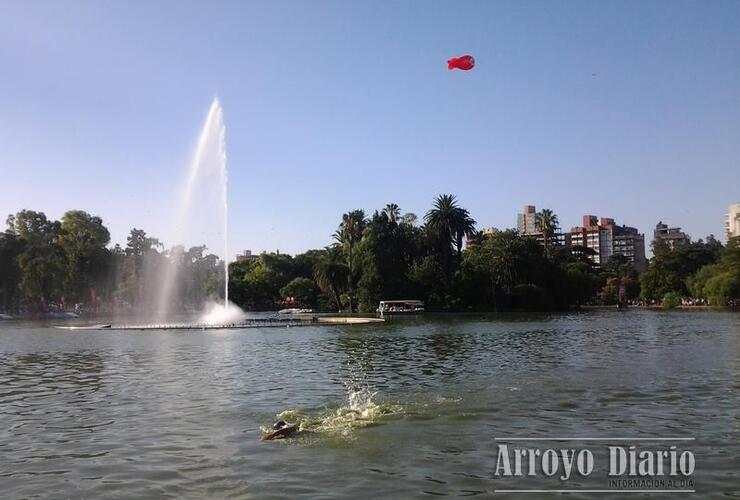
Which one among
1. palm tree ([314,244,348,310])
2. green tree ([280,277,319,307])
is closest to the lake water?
palm tree ([314,244,348,310])

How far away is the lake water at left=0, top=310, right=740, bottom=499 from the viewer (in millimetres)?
12430

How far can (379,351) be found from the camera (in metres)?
39.6

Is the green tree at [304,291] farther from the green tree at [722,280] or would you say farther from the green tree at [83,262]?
the green tree at [722,280]

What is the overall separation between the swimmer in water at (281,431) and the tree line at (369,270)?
286ft

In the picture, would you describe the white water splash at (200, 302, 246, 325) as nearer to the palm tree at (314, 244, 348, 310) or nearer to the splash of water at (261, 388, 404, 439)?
the palm tree at (314, 244, 348, 310)

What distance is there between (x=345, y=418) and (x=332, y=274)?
108m

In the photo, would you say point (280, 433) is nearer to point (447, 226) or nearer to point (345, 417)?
point (345, 417)

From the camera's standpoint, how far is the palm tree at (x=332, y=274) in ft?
411

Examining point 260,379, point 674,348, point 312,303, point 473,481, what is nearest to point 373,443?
point 473,481

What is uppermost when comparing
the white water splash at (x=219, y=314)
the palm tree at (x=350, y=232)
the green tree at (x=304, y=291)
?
the palm tree at (x=350, y=232)

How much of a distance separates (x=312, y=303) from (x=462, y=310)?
45.1 meters

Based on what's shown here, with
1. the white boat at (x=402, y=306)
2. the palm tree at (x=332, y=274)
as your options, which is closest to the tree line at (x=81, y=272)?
the palm tree at (x=332, y=274)

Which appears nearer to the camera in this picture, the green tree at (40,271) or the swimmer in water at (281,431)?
the swimmer in water at (281,431)

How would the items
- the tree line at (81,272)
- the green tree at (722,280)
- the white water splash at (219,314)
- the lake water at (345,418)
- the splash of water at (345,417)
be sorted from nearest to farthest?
the lake water at (345,418) → the splash of water at (345,417) → the white water splash at (219,314) → the green tree at (722,280) → the tree line at (81,272)
